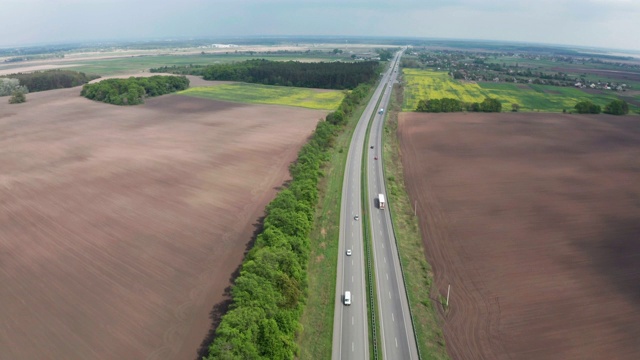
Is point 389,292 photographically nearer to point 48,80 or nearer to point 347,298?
point 347,298

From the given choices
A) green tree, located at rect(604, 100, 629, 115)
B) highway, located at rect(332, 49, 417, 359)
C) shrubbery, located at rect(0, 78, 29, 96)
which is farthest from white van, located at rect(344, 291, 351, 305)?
shrubbery, located at rect(0, 78, 29, 96)

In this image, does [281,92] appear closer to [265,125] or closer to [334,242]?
[265,125]

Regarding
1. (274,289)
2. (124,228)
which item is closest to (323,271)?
(274,289)

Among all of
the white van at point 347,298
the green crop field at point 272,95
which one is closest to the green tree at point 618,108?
the green crop field at point 272,95

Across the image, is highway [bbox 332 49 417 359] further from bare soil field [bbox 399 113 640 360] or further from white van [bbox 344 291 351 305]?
bare soil field [bbox 399 113 640 360]

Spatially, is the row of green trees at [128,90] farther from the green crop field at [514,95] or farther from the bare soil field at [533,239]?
the bare soil field at [533,239]

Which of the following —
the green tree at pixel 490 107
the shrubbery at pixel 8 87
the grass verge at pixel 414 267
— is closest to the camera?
the grass verge at pixel 414 267
